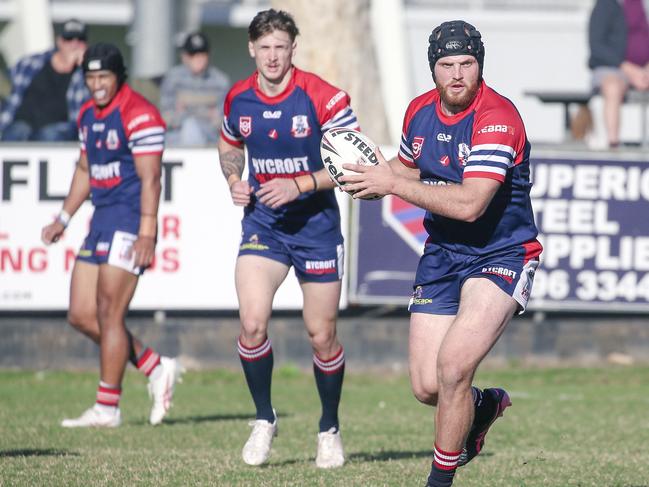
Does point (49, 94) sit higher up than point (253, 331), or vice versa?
point (49, 94)

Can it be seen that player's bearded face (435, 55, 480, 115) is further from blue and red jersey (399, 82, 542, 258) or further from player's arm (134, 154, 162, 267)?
player's arm (134, 154, 162, 267)

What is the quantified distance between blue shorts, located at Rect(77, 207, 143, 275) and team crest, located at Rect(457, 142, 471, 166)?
3696mm

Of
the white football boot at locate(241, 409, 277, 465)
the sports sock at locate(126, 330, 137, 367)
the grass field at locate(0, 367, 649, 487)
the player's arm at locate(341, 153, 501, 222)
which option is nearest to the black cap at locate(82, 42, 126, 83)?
the sports sock at locate(126, 330, 137, 367)

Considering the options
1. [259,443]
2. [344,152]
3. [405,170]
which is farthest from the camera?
[259,443]

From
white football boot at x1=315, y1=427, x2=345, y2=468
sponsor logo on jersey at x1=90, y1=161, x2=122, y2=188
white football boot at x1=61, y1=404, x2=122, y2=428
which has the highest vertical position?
sponsor logo on jersey at x1=90, y1=161, x2=122, y2=188

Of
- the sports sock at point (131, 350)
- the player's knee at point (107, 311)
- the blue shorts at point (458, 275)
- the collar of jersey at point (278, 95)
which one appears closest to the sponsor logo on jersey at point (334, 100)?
the collar of jersey at point (278, 95)

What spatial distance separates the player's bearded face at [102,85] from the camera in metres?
Result: 9.95

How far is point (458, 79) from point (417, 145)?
1.52 feet

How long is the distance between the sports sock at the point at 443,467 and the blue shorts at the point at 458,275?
74cm

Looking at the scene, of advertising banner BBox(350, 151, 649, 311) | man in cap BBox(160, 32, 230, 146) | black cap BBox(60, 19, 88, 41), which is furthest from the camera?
man in cap BBox(160, 32, 230, 146)

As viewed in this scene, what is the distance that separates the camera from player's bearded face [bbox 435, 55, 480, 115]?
→ 6.78 meters

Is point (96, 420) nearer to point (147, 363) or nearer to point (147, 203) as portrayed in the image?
point (147, 363)

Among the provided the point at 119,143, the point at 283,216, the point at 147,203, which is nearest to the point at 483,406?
the point at 283,216

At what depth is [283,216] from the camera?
857 centimetres
